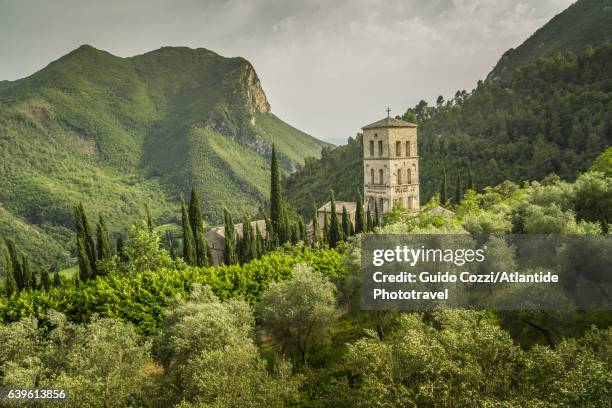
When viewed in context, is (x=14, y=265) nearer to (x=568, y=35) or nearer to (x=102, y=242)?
(x=102, y=242)

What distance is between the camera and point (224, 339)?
16.5 m

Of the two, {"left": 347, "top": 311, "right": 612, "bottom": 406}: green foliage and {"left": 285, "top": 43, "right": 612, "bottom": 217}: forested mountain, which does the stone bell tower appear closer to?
{"left": 285, "top": 43, "right": 612, "bottom": 217}: forested mountain

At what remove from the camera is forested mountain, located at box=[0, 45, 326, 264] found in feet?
314

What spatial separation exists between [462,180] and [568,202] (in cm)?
4214

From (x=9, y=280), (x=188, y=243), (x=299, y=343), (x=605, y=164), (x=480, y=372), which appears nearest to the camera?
(x=480, y=372)

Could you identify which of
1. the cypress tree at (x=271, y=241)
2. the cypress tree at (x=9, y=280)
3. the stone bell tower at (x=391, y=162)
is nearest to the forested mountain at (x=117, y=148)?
the cypress tree at (x=9, y=280)

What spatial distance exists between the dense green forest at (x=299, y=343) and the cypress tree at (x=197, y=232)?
18.9 feet

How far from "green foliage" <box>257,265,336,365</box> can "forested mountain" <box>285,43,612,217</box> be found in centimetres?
4770

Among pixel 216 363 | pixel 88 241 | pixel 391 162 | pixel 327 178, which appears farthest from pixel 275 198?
pixel 327 178

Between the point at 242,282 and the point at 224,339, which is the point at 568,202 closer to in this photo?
the point at 242,282

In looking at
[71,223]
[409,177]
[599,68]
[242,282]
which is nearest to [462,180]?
[409,177]

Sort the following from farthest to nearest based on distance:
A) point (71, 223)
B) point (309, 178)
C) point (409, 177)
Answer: point (309, 178)
point (71, 223)
point (409, 177)

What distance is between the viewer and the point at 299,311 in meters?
19.6

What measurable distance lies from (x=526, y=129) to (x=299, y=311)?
6522 cm
